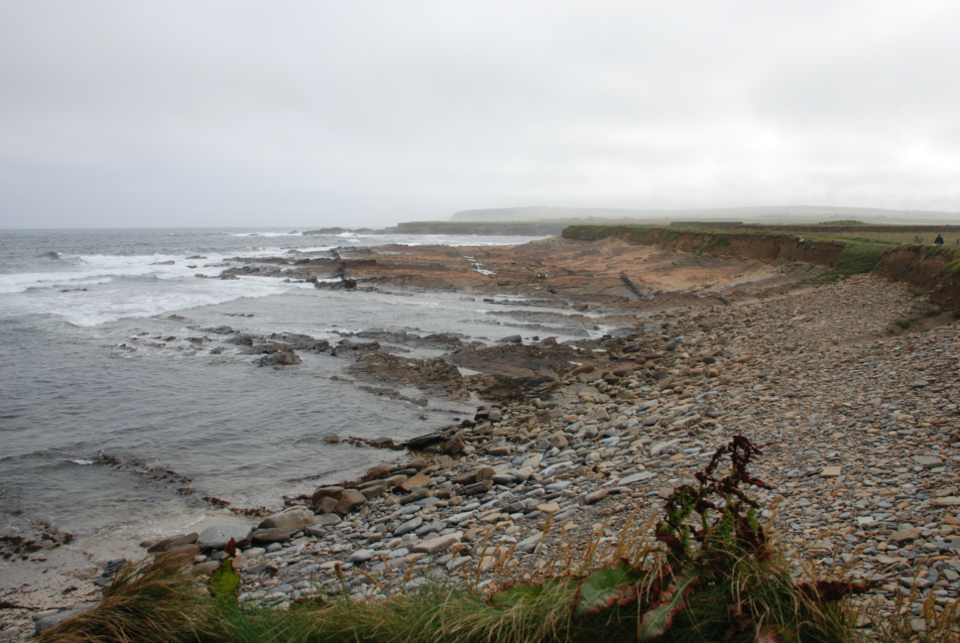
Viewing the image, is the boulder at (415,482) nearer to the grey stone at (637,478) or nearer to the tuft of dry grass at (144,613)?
the grey stone at (637,478)

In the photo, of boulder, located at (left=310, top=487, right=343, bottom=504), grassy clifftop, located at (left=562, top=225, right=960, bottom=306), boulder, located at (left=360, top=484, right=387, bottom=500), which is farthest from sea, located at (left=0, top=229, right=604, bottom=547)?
grassy clifftop, located at (left=562, top=225, right=960, bottom=306)

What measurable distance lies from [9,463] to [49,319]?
17.3 m

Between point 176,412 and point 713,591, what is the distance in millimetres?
12173

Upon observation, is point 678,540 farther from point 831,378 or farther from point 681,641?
point 831,378

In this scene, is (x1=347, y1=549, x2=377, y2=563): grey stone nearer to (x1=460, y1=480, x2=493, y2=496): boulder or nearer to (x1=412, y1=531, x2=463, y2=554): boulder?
(x1=412, y1=531, x2=463, y2=554): boulder

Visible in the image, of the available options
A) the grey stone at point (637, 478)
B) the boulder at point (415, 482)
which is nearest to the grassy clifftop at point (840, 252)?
the grey stone at point (637, 478)

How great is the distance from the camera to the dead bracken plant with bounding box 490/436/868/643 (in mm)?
2107

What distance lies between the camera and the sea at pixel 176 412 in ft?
26.7

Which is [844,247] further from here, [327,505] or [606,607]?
[606,607]

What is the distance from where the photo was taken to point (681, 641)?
217cm

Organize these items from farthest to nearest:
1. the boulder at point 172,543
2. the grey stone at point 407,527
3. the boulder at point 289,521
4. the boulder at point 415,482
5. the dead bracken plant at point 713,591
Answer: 1. the boulder at point 415,482
2. the boulder at point 289,521
3. the grey stone at point 407,527
4. the boulder at point 172,543
5. the dead bracken plant at point 713,591

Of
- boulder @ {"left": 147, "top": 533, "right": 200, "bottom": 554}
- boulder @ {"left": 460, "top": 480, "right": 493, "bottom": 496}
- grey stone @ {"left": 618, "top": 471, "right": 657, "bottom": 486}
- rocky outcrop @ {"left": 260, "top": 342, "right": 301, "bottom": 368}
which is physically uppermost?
grey stone @ {"left": 618, "top": 471, "right": 657, "bottom": 486}

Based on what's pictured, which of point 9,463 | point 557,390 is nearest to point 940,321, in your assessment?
point 557,390

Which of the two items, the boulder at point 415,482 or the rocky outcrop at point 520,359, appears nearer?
the boulder at point 415,482
